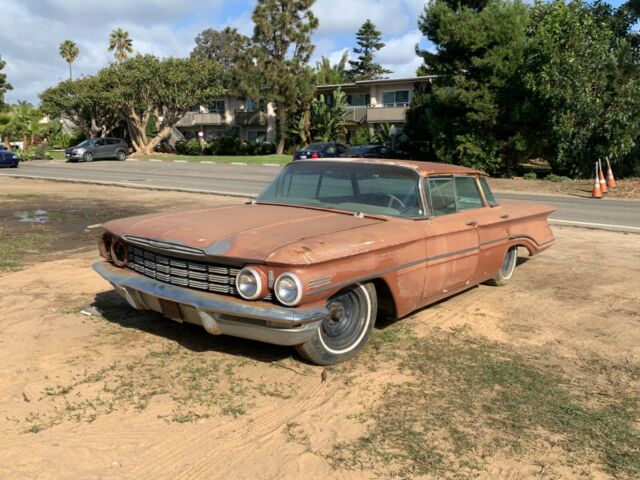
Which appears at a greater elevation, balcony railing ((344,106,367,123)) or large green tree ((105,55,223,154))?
large green tree ((105,55,223,154))

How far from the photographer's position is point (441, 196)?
207 inches

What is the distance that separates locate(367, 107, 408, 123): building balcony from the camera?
45.0 metres

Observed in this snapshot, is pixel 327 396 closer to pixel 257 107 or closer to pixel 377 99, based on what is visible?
pixel 377 99

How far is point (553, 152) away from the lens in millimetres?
24484

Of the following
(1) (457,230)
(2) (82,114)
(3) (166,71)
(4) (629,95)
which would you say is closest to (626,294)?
(1) (457,230)

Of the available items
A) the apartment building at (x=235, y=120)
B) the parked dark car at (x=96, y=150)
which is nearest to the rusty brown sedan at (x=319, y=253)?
the parked dark car at (x=96, y=150)

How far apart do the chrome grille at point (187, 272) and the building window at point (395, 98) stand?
143 feet

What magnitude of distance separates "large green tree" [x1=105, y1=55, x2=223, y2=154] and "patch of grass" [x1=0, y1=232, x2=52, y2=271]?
3795 cm

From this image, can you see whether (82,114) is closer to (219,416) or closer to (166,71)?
(166,71)

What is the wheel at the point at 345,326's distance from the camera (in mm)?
4133

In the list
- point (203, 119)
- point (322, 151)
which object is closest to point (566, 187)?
point (322, 151)

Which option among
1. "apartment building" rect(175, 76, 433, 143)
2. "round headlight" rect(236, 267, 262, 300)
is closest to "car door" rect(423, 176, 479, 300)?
"round headlight" rect(236, 267, 262, 300)

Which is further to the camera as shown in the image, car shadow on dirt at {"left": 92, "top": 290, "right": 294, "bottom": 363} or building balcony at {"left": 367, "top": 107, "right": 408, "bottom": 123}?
building balcony at {"left": 367, "top": 107, "right": 408, "bottom": 123}

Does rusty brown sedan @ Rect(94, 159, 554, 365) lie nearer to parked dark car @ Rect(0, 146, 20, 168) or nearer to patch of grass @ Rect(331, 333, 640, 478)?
patch of grass @ Rect(331, 333, 640, 478)
